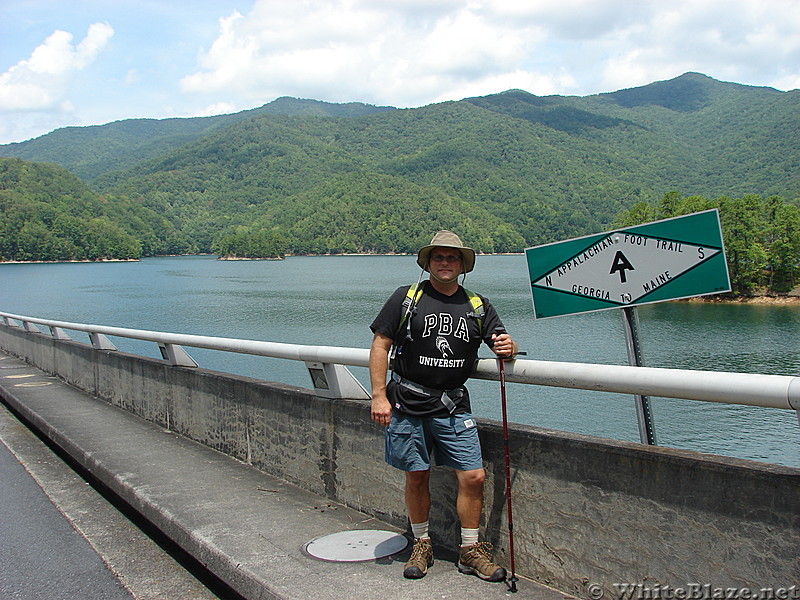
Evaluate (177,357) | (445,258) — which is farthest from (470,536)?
(177,357)

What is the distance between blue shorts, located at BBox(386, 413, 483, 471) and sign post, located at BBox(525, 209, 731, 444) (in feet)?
2.56

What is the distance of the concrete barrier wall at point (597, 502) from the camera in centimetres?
293

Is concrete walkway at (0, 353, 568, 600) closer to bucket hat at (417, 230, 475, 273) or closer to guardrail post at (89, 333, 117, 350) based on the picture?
bucket hat at (417, 230, 475, 273)

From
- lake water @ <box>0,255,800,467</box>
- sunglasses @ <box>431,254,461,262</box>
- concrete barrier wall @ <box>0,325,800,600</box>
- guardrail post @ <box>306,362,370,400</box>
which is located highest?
sunglasses @ <box>431,254,461,262</box>

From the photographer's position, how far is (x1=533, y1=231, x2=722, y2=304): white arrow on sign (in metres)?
3.75

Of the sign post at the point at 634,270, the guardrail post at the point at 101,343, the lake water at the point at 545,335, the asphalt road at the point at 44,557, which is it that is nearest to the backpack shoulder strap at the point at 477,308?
→ the sign post at the point at 634,270

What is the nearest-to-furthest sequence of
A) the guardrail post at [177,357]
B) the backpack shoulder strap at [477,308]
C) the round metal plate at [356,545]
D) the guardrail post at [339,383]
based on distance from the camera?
the backpack shoulder strap at [477,308] < the round metal plate at [356,545] < the guardrail post at [339,383] < the guardrail post at [177,357]

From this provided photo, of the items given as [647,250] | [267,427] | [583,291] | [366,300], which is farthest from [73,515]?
[366,300]

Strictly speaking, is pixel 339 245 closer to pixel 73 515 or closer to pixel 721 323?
pixel 721 323

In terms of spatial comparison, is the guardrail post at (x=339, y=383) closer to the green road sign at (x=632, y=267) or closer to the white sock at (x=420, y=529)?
the white sock at (x=420, y=529)

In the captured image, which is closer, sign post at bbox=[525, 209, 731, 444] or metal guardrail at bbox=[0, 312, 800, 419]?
metal guardrail at bbox=[0, 312, 800, 419]

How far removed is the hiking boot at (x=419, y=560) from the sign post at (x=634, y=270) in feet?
3.93

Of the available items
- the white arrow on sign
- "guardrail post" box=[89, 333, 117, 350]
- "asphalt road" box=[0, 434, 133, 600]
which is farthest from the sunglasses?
"guardrail post" box=[89, 333, 117, 350]

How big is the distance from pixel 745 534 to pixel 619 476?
0.56 meters
